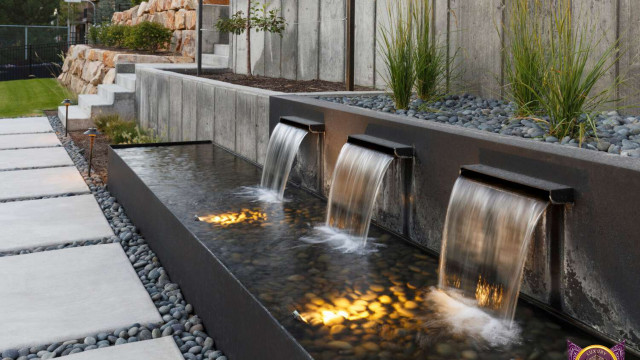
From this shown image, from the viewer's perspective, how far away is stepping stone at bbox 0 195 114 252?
151 inches

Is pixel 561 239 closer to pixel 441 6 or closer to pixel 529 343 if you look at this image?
pixel 529 343

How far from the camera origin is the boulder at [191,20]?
37.7 ft

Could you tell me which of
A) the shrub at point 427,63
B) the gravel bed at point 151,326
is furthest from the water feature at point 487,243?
the shrub at point 427,63

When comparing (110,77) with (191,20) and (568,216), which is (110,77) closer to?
(191,20)

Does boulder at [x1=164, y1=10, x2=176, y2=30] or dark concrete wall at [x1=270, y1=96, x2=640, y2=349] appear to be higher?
boulder at [x1=164, y1=10, x2=176, y2=30]

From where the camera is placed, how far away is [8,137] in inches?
307

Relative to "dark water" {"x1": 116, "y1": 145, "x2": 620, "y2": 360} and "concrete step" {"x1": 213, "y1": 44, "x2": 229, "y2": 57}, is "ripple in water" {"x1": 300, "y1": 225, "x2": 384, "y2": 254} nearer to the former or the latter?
"dark water" {"x1": 116, "y1": 145, "x2": 620, "y2": 360}

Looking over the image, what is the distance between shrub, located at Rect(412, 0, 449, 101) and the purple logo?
2.38m

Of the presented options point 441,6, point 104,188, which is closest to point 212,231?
point 441,6

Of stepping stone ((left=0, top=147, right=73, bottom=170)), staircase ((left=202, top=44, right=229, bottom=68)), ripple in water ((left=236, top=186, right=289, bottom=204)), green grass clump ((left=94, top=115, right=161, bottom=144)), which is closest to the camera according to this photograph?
ripple in water ((left=236, top=186, right=289, bottom=204))

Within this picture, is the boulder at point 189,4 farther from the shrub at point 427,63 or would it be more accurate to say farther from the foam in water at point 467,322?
the foam in water at point 467,322

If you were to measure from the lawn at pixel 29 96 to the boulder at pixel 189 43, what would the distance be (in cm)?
262

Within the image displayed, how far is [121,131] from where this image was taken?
789 centimetres

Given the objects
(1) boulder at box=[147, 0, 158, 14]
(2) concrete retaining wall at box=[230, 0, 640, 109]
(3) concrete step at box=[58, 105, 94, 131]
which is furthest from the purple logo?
Result: (1) boulder at box=[147, 0, 158, 14]
